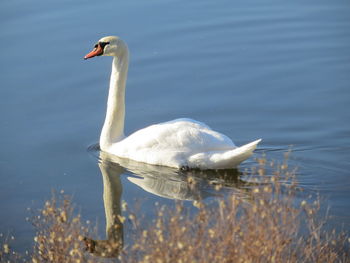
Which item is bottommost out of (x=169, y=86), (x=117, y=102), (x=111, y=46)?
(x=117, y=102)

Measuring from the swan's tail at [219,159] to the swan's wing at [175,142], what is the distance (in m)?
0.09

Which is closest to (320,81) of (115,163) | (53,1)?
(115,163)

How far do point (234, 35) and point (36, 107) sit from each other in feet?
14.6

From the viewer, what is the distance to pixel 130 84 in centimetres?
1284

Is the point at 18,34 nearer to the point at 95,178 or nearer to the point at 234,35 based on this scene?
the point at 234,35

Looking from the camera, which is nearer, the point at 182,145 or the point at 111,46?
the point at 182,145

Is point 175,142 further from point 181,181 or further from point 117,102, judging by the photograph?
point 117,102

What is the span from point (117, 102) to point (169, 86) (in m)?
1.97

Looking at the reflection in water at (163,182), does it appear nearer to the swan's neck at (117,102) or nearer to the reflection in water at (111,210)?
the reflection in water at (111,210)

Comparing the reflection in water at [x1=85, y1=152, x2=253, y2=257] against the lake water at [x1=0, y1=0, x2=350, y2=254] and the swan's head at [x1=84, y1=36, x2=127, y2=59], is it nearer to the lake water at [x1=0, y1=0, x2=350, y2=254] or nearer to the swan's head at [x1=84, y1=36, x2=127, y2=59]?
the lake water at [x1=0, y1=0, x2=350, y2=254]

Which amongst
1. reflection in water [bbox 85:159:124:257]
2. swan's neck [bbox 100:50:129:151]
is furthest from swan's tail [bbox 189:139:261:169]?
swan's neck [bbox 100:50:129:151]

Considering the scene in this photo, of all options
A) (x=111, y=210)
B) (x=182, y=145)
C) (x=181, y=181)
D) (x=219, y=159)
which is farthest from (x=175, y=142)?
(x=111, y=210)

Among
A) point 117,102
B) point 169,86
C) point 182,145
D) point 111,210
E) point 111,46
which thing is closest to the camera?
point 111,210

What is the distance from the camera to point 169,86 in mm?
12617
